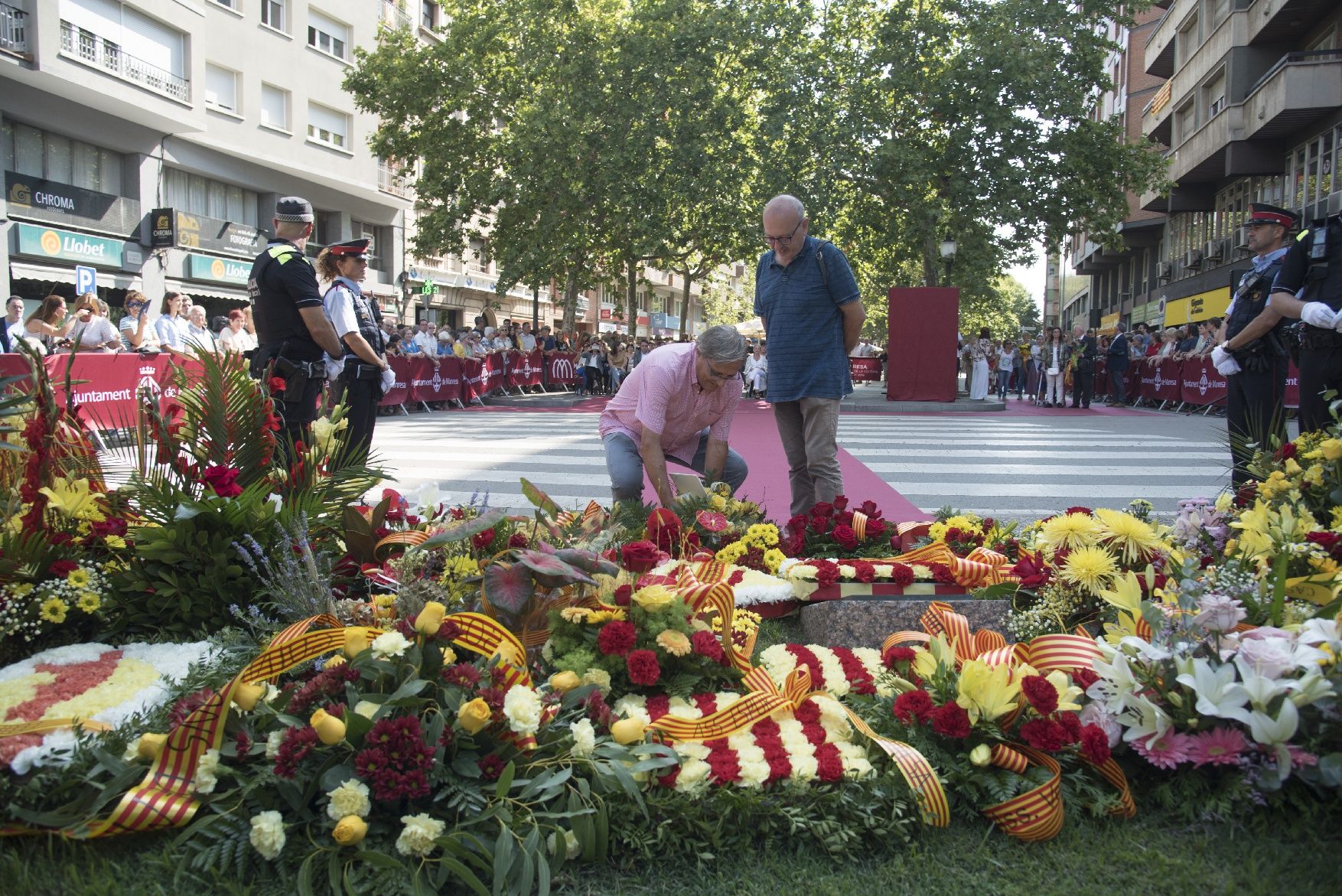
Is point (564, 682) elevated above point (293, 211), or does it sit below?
below

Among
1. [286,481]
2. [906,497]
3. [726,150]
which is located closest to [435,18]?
[726,150]

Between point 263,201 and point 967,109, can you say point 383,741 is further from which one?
point 263,201

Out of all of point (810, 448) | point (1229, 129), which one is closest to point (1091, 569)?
point (810, 448)

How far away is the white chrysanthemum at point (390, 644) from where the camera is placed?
8.16 feet

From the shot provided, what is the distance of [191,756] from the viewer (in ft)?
7.98

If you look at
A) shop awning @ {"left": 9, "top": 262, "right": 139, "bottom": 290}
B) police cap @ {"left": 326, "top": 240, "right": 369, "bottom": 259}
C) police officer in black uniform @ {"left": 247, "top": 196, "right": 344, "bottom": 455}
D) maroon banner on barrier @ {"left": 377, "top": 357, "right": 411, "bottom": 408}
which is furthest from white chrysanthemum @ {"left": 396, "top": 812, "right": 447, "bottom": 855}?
shop awning @ {"left": 9, "top": 262, "right": 139, "bottom": 290}

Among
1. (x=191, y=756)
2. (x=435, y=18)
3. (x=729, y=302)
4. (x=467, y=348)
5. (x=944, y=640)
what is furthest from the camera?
(x=729, y=302)

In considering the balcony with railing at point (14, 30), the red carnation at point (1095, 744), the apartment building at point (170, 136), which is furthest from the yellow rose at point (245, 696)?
the balcony with railing at point (14, 30)

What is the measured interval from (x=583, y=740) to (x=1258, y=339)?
17.3 feet

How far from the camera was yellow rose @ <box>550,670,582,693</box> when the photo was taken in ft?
9.16

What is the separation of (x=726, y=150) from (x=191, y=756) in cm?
2773

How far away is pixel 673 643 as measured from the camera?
3000 mm

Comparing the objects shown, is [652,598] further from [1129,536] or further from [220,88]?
[220,88]

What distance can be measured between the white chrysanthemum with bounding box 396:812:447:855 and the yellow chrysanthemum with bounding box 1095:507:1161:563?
8.25ft
